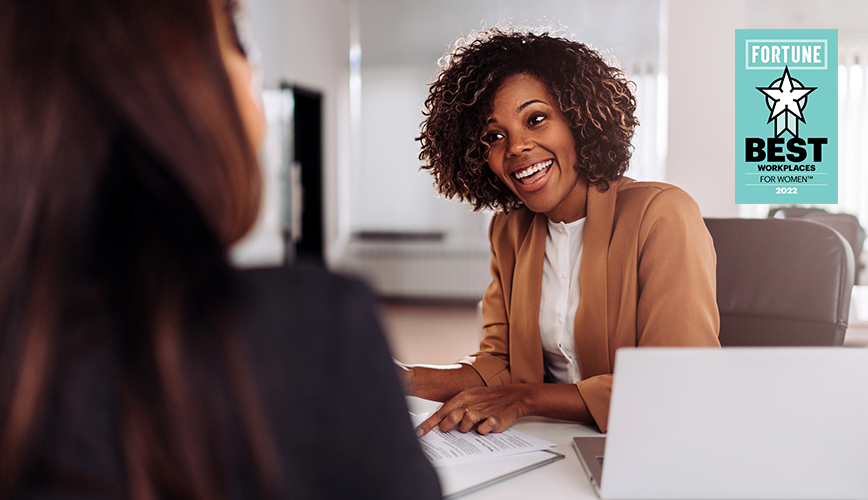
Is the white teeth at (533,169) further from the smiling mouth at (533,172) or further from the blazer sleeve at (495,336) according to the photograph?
the blazer sleeve at (495,336)

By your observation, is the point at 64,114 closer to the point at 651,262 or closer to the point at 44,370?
the point at 44,370

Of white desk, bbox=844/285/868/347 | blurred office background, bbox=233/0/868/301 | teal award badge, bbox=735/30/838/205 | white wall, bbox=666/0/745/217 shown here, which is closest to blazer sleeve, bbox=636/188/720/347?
teal award badge, bbox=735/30/838/205

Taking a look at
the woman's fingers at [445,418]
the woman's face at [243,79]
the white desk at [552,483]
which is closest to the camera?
the woman's face at [243,79]

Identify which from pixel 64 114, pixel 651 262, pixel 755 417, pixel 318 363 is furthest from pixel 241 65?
pixel 651 262

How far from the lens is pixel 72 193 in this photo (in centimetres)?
36

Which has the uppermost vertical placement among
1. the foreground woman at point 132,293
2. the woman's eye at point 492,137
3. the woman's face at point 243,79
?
the woman's eye at point 492,137

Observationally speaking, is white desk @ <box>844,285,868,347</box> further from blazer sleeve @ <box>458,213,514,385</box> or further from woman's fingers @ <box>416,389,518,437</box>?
woman's fingers @ <box>416,389,518,437</box>

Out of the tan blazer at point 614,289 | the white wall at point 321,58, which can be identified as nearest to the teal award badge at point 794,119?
the tan blazer at point 614,289

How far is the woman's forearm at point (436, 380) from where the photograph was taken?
1.14 meters

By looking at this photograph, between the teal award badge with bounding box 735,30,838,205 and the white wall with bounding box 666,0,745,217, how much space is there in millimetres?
223

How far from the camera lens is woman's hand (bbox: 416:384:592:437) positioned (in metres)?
0.91

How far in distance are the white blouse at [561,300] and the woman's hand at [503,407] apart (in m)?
0.27

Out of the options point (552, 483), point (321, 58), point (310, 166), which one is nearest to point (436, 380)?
point (552, 483)

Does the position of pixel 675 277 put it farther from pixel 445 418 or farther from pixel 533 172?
pixel 445 418
